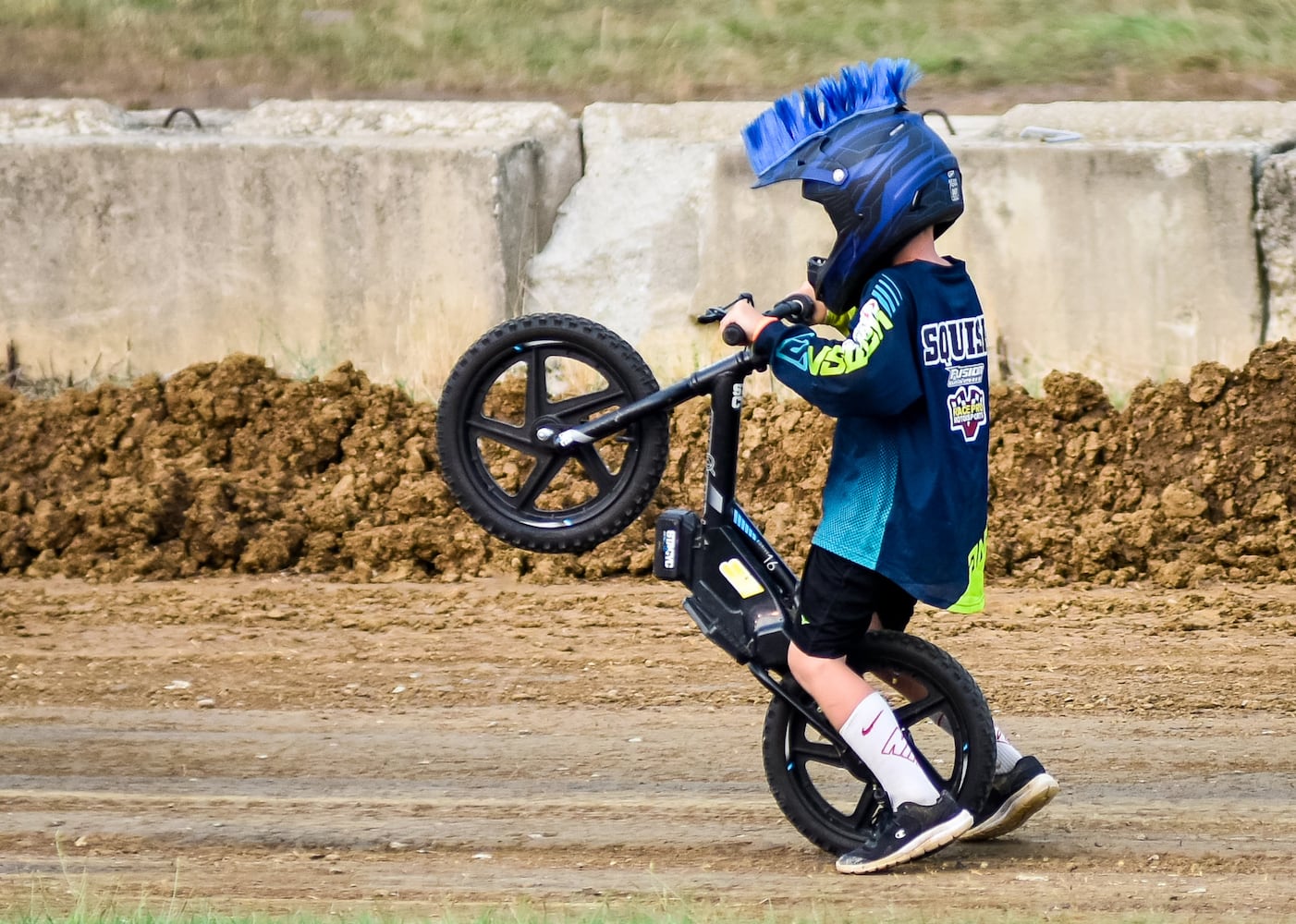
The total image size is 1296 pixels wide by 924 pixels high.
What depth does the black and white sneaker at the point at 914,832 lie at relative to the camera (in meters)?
4.66

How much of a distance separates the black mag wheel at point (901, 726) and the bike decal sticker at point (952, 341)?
2.35 ft

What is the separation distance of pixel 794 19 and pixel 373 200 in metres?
4.64

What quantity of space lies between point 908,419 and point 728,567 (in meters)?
0.67

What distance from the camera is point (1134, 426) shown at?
894 centimetres

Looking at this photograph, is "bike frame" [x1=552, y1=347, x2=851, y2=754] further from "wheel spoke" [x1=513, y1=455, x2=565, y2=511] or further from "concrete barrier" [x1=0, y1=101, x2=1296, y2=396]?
"concrete barrier" [x1=0, y1=101, x2=1296, y2=396]

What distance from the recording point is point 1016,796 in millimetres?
4852

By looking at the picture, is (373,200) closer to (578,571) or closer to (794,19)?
(578,571)

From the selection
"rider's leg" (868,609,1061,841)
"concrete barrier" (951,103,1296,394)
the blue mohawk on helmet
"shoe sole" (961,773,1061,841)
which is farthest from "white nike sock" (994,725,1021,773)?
"concrete barrier" (951,103,1296,394)

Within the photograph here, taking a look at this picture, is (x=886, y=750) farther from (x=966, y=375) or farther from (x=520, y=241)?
(x=520, y=241)

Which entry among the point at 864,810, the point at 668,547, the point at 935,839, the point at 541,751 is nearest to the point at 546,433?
the point at 668,547

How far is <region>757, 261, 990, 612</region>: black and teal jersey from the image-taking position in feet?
14.4

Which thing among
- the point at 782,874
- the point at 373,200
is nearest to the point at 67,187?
the point at 373,200

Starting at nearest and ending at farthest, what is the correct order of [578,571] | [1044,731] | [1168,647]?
[1044,731], [1168,647], [578,571]

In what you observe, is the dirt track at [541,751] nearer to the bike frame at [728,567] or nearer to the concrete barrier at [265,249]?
the bike frame at [728,567]
